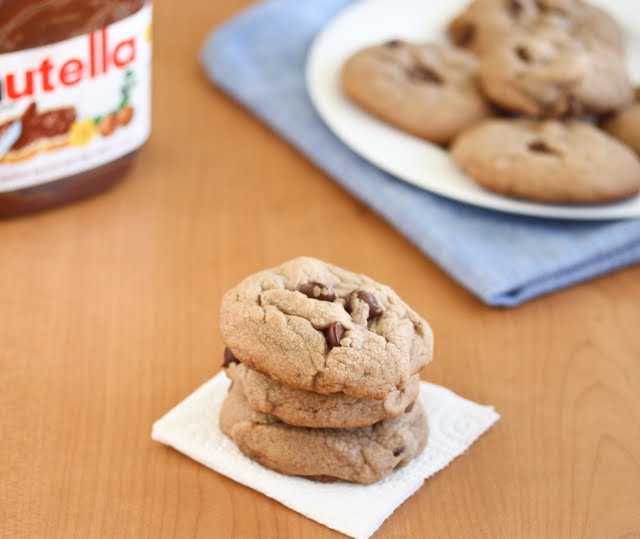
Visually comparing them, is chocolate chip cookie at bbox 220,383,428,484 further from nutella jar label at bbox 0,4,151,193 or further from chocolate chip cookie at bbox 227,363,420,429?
nutella jar label at bbox 0,4,151,193

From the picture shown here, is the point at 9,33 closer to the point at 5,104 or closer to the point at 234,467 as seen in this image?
the point at 5,104

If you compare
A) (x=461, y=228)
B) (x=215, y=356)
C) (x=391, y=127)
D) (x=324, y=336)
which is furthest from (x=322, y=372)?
(x=391, y=127)

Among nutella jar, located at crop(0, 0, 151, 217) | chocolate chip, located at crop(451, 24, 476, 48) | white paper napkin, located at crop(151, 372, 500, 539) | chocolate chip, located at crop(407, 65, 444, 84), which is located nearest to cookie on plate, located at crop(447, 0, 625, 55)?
chocolate chip, located at crop(451, 24, 476, 48)

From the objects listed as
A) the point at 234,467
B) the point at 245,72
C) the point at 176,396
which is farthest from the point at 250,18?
the point at 234,467

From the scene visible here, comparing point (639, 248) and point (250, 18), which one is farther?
point (250, 18)

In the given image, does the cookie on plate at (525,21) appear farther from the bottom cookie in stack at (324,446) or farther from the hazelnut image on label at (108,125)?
the bottom cookie in stack at (324,446)

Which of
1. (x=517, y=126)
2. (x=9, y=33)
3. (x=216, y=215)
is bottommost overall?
(x=216, y=215)
